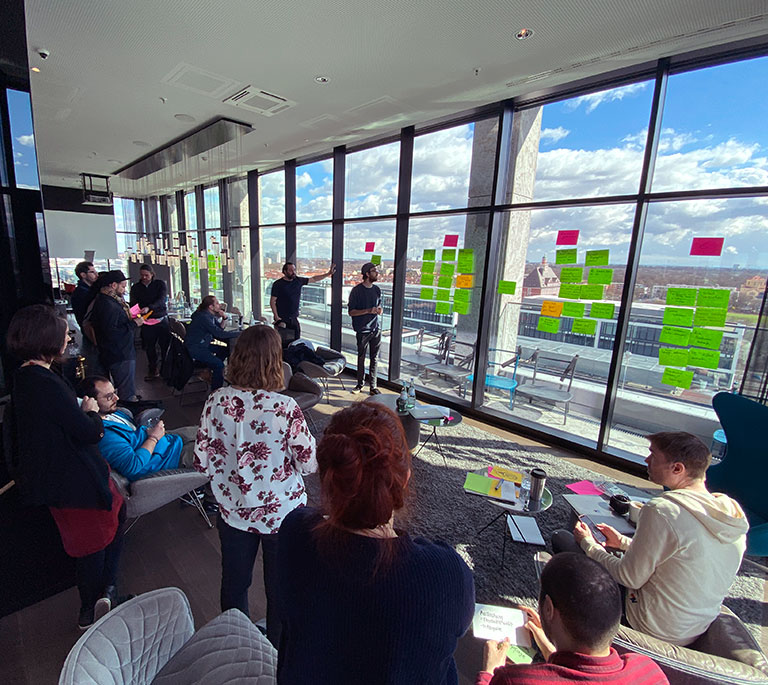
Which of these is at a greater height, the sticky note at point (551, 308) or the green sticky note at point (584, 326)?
the sticky note at point (551, 308)

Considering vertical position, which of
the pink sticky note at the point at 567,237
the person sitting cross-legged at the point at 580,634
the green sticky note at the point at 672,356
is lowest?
the person sitting cross-legged at the point at 580,634

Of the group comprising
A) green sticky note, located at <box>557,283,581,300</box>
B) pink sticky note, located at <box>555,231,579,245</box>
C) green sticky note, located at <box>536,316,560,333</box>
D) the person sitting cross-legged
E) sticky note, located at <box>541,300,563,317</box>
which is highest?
pink sticky note, located at <box>555,231,579,245</box>

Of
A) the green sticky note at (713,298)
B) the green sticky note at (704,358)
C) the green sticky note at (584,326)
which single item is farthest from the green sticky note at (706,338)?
the green sticky note at (584,326)

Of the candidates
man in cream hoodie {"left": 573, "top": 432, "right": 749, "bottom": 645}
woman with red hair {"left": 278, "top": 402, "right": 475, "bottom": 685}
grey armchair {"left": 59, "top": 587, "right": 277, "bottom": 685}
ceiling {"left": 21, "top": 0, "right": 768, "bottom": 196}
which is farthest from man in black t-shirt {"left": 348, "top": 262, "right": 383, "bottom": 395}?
woman with red hair {"left": 278, "top": 402, "right": 475, "bottom": 685}

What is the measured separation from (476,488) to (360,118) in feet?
14.1

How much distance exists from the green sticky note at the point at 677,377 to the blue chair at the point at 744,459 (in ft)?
2.12

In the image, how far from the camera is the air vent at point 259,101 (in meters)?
3.94

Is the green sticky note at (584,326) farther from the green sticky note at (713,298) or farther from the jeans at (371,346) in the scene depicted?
the jeans at (371,346)

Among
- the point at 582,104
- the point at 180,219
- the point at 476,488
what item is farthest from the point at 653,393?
the point at 180,219

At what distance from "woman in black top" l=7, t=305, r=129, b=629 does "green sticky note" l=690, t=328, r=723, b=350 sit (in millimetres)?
4212

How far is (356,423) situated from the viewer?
87cm

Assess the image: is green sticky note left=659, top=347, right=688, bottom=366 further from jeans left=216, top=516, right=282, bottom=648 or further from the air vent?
the air vent

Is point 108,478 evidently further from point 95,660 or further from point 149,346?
point 149,346

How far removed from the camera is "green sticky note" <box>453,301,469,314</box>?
476cm
